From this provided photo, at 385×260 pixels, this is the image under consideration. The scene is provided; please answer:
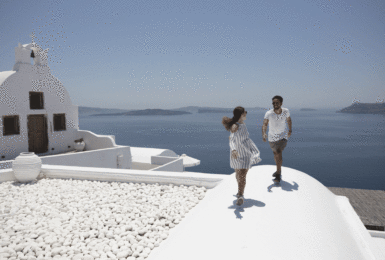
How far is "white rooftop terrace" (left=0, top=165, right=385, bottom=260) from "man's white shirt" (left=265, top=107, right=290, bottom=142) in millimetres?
1043

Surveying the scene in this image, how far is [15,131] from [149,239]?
1328 centimetres

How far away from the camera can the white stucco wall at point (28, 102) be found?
12789mm

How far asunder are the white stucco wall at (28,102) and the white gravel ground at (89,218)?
7.99 metres

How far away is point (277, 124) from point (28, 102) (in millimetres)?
14144

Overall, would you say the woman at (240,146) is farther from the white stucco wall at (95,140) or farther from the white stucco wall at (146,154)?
the white stucco wall at (146,154)

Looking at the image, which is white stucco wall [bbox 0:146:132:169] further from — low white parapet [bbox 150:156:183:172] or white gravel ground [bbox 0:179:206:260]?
white gravel ground [bbox 0:179:206:260]

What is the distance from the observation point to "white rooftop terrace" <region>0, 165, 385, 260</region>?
125 inches

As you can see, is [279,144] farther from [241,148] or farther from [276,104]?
[241,148]

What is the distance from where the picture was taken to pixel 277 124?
16.3ft

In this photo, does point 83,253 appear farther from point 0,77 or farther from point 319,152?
point 319,152

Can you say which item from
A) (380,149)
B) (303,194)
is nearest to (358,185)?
(380,149)

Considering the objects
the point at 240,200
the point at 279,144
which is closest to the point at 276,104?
the point at 279,144

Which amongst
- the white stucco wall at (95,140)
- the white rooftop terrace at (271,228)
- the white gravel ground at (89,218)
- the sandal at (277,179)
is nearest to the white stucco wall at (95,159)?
the white stucco wall at (95,140)

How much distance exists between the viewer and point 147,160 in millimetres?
18312
